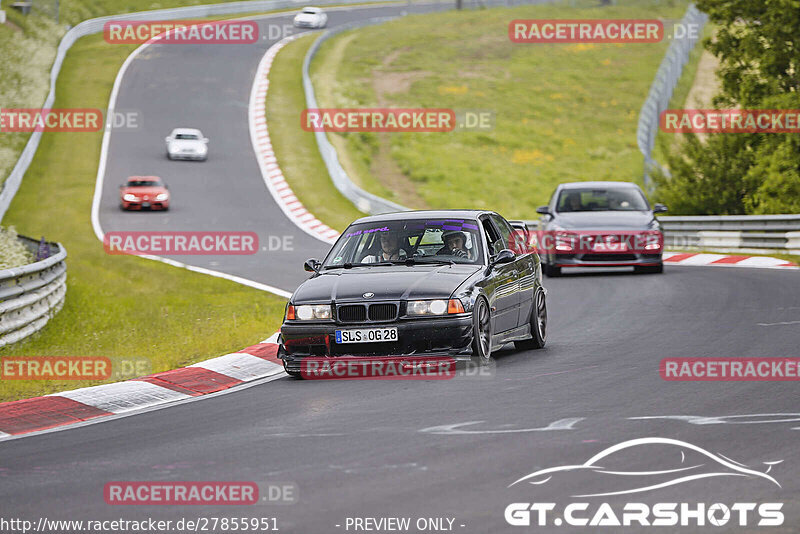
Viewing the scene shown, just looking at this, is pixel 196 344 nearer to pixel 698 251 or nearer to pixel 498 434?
pixel 498 434

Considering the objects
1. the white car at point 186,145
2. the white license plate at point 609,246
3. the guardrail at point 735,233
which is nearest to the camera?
the white license plate at point 609,246

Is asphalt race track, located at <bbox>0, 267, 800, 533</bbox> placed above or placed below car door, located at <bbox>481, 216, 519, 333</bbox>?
below

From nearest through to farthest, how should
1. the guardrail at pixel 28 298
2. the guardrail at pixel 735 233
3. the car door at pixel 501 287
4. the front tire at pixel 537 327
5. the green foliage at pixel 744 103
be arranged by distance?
the car door at pixel 501 287
the front tire at pixel 537 327
the guardrail at pixel 28 298
the guardrail at pixel 735 233
the green foliage at pixel 744 103

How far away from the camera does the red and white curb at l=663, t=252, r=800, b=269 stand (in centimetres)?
2448

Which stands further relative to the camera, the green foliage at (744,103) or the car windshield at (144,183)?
the car windshield at (144,183)

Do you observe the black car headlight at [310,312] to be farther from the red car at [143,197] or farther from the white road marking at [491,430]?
the red car at [143,197]

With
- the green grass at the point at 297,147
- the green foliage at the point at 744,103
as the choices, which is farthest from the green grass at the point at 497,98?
the green foliage at the point at 744,103

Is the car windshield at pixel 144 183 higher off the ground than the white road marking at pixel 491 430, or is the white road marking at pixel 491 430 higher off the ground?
the car windshield at pixel 144 183

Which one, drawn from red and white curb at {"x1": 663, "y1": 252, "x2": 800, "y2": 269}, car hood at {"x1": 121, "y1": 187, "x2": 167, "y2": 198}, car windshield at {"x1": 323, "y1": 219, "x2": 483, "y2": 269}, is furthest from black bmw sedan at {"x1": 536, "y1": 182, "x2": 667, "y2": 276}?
car hood at {"x1": 121, "y1": 187, "x2": 167, "y2": 198}

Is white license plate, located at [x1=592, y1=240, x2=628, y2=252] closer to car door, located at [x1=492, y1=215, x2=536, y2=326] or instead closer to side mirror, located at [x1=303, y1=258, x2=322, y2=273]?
car door, located at [x1=492, y1=215, x2=536, y2=326]

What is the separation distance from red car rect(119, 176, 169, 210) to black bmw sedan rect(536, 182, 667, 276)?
17.3 meters

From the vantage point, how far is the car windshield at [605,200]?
75.3 feet

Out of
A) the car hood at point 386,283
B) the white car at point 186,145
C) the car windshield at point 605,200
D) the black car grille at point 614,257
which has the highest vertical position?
the white car at point 186,145

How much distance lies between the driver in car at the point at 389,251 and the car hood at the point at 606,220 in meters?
10.2
